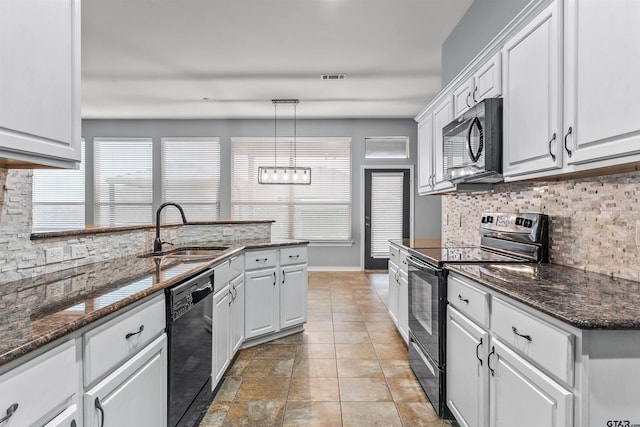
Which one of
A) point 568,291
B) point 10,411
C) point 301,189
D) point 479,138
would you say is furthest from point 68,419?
point 301,189

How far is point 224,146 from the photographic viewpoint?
714cm

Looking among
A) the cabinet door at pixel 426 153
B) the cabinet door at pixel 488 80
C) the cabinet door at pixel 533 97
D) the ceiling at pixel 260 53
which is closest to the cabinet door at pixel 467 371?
the cabinet door at pixel 533 97

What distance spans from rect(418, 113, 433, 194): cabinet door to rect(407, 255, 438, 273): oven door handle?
1170 mm

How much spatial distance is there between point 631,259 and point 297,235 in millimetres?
5846

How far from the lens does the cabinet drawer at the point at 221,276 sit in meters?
2.35

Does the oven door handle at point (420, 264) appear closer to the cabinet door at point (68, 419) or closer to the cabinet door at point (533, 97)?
the cabinet door at point (533, 97)

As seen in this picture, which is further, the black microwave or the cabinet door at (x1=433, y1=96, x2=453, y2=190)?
the cabinet door at (x1=433, y1=96, x2=453, y2=190)

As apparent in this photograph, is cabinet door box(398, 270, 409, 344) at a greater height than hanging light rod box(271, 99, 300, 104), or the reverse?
hanging light rod box(271, 99, 300, 104)

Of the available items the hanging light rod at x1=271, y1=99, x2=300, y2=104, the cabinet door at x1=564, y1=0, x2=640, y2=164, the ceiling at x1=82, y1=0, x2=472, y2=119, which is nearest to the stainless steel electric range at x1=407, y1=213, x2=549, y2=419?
the cabinet door at x1=564, y1=0, x2=640, y2=164

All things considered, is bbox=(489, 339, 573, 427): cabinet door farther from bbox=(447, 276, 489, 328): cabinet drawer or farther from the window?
the window

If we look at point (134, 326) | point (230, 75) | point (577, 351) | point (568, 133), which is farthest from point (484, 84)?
point (230, 75)

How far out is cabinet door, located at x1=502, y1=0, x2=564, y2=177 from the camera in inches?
68.6

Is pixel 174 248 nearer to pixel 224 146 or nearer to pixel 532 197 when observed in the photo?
pixel 532 197

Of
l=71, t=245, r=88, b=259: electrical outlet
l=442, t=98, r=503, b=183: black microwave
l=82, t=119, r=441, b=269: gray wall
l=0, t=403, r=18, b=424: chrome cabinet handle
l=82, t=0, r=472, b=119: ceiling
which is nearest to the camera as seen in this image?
l=0, t=403, r=18, b=424: chrome cabinet handle
